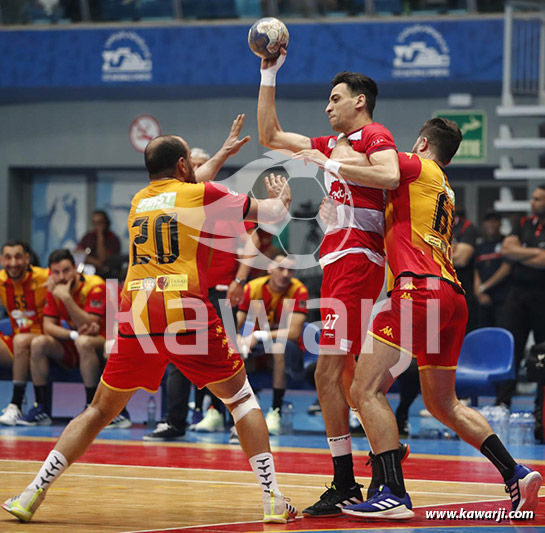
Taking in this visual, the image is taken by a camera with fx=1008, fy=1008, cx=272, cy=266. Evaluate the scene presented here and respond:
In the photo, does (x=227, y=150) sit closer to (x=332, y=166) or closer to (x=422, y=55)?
(x=332, y=166)

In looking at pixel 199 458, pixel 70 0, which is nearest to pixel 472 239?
pixel 199 458

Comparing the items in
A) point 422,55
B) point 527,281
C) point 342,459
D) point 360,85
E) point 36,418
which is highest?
point 422,55

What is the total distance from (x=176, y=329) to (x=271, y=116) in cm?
158

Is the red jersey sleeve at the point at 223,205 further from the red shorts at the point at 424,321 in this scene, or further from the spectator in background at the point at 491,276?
the spectator in background at the point at 491,276

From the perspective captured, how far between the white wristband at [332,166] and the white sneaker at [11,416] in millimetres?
6027

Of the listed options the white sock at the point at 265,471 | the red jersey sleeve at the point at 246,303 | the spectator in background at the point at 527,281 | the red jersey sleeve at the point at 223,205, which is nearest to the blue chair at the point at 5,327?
the red jersey sleeve at the point at 246,303

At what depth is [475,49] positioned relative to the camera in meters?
16.4

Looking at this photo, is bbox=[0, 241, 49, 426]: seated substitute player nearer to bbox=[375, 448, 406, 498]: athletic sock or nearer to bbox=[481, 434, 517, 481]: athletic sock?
bbox=[375, 448, 406, 498]: athletic sock

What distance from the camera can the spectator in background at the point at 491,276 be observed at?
13023 mm

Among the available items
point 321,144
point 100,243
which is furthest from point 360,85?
point 100,243

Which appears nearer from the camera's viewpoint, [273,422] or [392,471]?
[392,471]

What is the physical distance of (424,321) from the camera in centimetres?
561

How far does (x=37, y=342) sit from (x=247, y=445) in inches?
229

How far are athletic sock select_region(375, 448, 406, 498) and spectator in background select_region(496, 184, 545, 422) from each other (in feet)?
19.6
